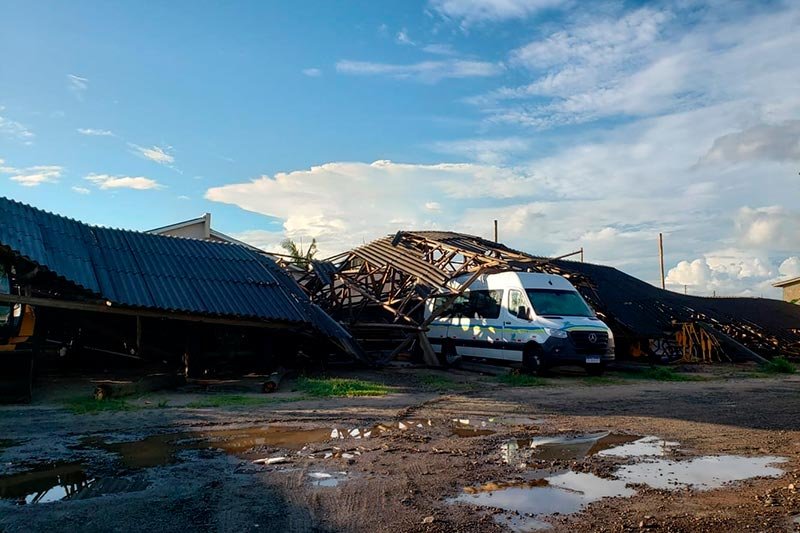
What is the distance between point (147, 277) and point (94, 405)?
413 cm

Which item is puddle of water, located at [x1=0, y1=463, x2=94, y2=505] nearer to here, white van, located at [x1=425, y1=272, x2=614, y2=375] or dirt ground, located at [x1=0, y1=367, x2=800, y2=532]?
dirt ground, located at [x1=0, y1=367, x2=800, y2=532]

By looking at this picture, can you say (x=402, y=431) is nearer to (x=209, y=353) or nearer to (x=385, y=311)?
(x=209, y=353)

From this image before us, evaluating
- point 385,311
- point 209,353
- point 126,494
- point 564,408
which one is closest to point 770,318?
point 385,311

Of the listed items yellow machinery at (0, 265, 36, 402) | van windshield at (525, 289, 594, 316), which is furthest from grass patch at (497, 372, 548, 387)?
yellow machinery at (0, 265, 36, 402)

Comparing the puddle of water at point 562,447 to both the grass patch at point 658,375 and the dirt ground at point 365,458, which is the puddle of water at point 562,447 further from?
the grass patch at point 658,375

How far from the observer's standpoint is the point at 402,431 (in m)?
8.41

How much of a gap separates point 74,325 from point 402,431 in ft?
32.2

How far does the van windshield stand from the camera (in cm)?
1582

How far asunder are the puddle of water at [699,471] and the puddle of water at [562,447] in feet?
2.25

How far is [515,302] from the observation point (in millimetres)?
16203

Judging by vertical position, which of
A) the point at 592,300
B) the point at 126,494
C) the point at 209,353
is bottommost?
the point at 126,494

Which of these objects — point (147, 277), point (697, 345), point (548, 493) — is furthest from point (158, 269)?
point (697, 345)

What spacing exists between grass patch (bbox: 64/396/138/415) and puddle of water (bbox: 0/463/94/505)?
143 inches

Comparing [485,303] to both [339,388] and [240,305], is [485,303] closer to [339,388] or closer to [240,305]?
[339,388]
